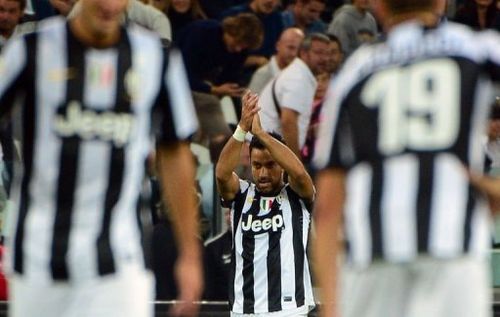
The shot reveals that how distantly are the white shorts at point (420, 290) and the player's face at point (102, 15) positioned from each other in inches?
46.9

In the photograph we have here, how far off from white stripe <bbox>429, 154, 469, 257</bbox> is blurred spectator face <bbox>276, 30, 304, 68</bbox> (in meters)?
9.12

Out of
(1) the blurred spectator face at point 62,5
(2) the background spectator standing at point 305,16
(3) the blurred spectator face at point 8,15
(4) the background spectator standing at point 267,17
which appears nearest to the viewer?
(3) the blurred spectator face at point 8,15

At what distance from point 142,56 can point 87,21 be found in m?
0.23

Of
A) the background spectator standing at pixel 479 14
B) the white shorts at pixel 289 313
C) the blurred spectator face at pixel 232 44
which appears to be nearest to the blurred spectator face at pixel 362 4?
the background spectator standing at pixel 479 14

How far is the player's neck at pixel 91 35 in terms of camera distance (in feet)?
21.3

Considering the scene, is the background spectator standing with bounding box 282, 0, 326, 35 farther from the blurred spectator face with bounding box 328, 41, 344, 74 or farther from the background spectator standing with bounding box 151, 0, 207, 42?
the blurred spectator face with bounding box 328, 41, 344, 74

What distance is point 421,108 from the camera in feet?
19.3

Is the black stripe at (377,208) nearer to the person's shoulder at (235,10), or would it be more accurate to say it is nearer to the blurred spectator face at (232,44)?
the blurred spectator face at (232,44)

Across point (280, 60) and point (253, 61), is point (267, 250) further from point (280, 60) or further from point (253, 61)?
point (253, 61)

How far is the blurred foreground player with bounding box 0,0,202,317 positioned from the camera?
643 cm

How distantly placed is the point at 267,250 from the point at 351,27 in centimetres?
523

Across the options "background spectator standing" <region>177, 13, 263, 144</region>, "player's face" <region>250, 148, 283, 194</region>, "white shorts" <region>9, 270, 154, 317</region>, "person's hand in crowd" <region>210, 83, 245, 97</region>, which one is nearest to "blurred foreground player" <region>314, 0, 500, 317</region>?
"white shorts" <region>9, 270, 154, 317</region>

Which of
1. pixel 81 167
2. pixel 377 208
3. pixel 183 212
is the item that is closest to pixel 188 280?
pixel 183 212

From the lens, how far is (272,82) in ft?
47.6
